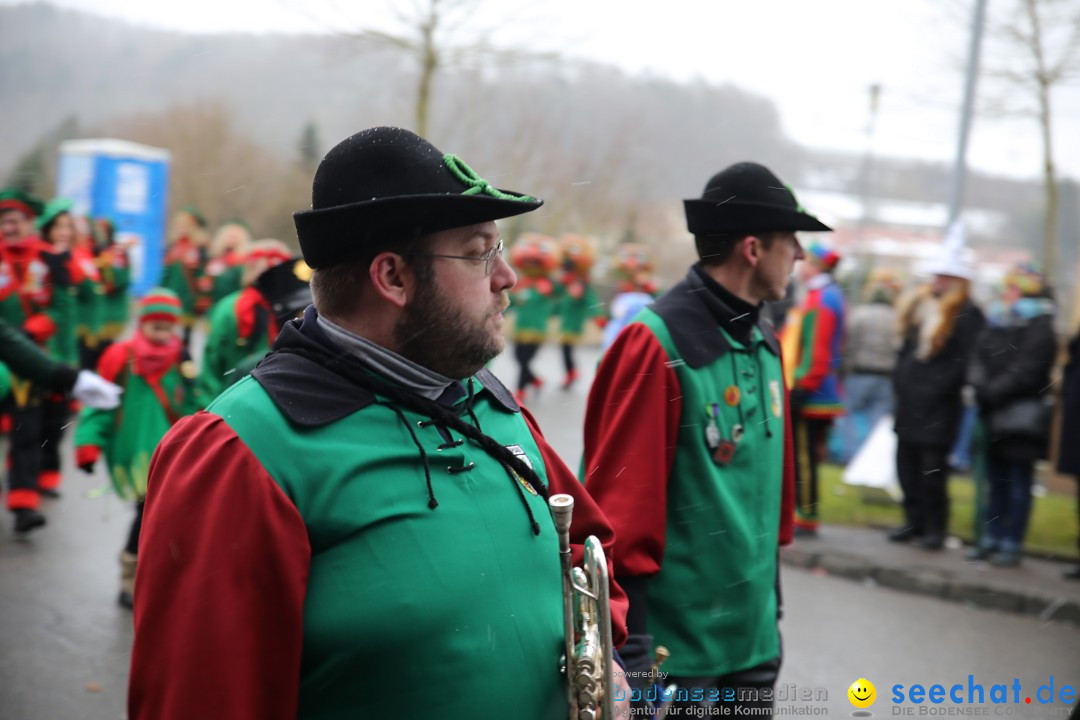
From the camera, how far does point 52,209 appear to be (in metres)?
8.97

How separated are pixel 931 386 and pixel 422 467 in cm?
641

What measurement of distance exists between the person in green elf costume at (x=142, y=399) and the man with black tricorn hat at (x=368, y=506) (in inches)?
156

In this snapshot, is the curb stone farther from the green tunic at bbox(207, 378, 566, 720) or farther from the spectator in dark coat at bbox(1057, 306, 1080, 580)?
the green tunic at bbox(207, 378, 566, 720)

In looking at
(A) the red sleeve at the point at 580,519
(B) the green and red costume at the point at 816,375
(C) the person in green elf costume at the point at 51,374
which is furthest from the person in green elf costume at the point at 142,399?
(B) the green and red costume at the point at 816,375

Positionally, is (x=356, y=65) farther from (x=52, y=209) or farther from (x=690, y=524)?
(x=690, y=524)

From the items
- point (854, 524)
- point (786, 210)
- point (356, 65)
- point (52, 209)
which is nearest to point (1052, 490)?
point (854, 524)

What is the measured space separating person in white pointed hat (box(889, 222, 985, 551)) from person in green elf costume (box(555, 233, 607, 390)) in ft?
28.3

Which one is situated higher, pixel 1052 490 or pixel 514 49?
pixel 514 49

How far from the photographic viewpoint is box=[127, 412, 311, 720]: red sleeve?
161 centimetres

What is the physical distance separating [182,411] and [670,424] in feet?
11.8

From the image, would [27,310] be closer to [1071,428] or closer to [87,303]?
[87,303]

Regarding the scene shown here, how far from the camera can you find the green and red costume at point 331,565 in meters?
1.63

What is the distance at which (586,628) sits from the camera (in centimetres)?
203

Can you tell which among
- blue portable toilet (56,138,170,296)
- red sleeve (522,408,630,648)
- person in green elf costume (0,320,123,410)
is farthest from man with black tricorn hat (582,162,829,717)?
blue portable toilet (56,138,170,296)
